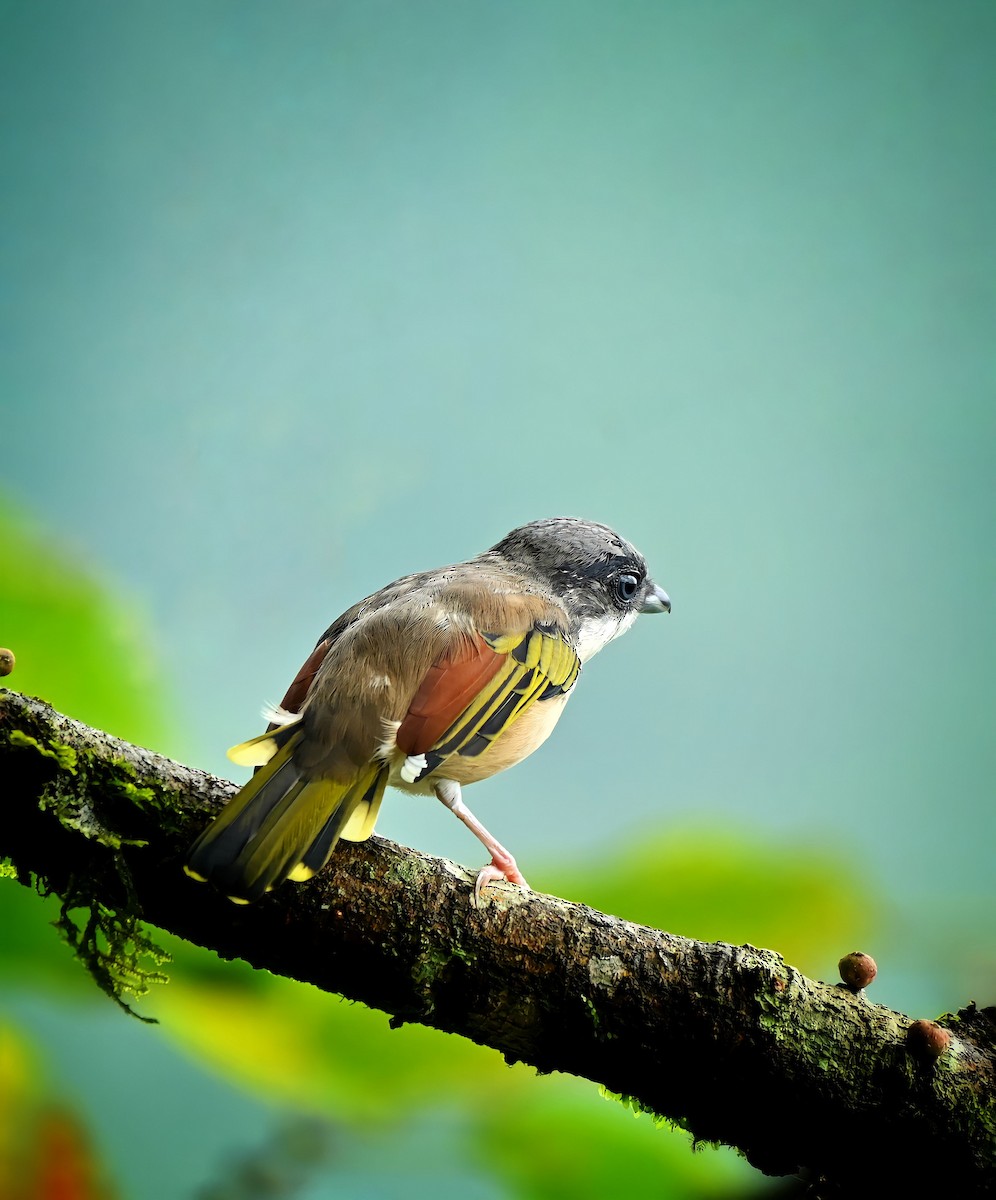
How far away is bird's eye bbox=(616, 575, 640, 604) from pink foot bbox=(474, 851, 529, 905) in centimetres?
100

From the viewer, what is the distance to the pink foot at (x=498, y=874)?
1.98 meters

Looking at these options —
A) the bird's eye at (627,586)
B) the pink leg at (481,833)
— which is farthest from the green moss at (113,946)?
the bird's eye at (627,586)

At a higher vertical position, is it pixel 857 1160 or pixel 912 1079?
pixel 912 1079

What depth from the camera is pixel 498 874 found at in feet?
6.58

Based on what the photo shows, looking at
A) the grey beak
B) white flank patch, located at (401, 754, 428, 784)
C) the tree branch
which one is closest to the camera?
the tree branch

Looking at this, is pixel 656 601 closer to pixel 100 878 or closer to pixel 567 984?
pixel 567 984

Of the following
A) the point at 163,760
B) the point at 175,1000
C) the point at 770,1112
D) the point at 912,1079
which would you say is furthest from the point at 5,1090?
the point at 912,1079

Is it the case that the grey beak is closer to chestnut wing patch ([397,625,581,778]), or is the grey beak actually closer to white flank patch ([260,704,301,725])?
chestnut wing patch ([397,625,581,778])

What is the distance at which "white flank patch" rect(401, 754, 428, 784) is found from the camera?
7.11ft

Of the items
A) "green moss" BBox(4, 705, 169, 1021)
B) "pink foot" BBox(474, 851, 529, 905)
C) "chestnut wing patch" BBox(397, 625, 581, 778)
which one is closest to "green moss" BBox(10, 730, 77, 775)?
"green moss" BBox(4, 705, 169, 1021)

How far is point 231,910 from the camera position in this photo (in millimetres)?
1898

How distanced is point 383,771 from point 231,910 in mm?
423

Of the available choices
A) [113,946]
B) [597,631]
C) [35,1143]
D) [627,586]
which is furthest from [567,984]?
[35,1143]

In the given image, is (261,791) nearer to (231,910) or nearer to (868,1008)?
(231,910)
